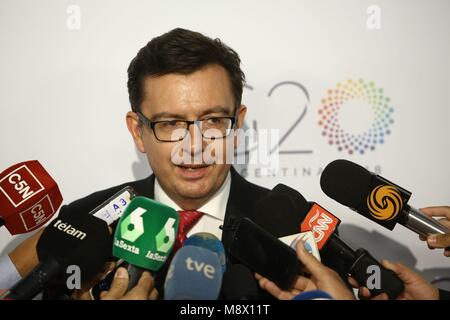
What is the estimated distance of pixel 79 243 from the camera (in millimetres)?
1312

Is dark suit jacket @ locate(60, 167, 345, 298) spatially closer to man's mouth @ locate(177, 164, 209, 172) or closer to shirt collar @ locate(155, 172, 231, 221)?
shirt collar @ locate(155, 172, 231, 221)

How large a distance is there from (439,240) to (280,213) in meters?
0.54

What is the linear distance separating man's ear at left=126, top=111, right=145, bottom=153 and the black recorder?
74 cm

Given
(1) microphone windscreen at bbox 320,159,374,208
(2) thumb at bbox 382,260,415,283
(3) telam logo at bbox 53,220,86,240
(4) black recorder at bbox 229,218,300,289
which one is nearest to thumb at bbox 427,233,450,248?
(2) thumb at bbox 382,260,415,283

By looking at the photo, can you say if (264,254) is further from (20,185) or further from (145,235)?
(20,185)

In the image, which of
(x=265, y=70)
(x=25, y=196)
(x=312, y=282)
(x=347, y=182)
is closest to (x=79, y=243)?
(x=25, y=196)

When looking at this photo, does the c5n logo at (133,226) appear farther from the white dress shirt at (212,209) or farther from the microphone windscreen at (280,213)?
the white dress shirt at (212,209)

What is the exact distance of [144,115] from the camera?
1768mm

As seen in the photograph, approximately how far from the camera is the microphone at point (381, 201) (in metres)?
1.47

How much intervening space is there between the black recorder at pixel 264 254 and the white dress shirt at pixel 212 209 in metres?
0.53

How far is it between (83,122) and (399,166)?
169 cm

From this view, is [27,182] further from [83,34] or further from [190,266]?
[83,34]

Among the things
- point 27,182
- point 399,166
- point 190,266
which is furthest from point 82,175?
point 399,166

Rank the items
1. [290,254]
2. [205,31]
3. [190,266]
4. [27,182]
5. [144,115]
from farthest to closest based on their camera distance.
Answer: [205,31] < [144,115] < [27,182] < [290,254] < [190,266]
